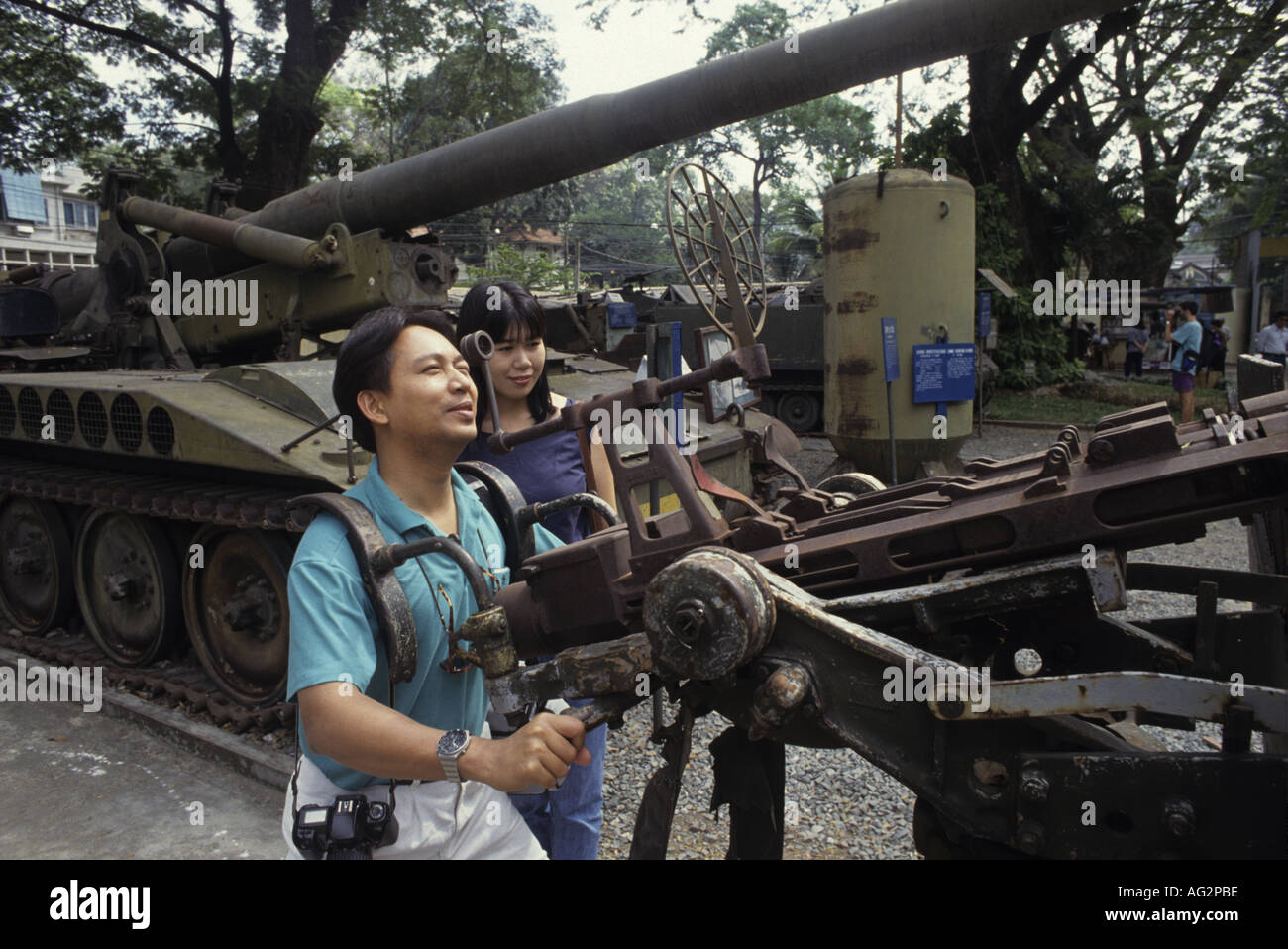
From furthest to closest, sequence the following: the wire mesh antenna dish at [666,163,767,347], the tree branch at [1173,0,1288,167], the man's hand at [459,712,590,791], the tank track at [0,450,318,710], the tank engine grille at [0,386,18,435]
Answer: the tree branch at [1173,0,1288,167] → the tank engine grille at [0,386,18,435] → the tank track at [0,450,318,710] → the wire mesh antenna dish at [666,163,767,347] → the man's hand at [459,712,590,791]

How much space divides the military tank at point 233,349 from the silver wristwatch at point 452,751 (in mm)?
2788

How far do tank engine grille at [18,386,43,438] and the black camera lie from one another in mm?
4706

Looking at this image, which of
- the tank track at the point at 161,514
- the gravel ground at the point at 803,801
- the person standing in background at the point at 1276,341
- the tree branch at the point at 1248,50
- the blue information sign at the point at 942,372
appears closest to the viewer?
the gravel ground at the point at 803,801

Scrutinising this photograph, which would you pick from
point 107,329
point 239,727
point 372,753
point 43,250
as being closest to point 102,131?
point 107,329

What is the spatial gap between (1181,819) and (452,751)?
1.14 meters

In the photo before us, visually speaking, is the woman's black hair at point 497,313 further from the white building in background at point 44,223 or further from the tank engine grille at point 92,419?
the white building in background at point 44,223

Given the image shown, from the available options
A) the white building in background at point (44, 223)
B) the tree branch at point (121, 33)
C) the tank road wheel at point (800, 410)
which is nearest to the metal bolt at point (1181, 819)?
the tank road wheel at point (800, 410)

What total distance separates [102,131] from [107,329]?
9.40 metres

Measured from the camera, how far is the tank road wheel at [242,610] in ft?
15.8

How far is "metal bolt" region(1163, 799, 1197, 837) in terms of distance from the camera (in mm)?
1588

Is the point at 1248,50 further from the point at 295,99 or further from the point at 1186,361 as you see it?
→ the point at 295,99

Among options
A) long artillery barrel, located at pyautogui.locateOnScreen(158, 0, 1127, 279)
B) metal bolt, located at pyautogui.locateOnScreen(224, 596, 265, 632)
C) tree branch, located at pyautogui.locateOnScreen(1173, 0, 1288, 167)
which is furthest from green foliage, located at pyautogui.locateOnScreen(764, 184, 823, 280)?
metal bolt, located at pyautogui.locateOnScreen(224, 596, 265, 632)

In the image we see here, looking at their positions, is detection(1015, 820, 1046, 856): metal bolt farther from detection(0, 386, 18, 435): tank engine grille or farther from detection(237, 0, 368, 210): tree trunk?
detection(237, 0, 368, 210): tree trunk

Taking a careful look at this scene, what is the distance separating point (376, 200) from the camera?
5965 millimetres
